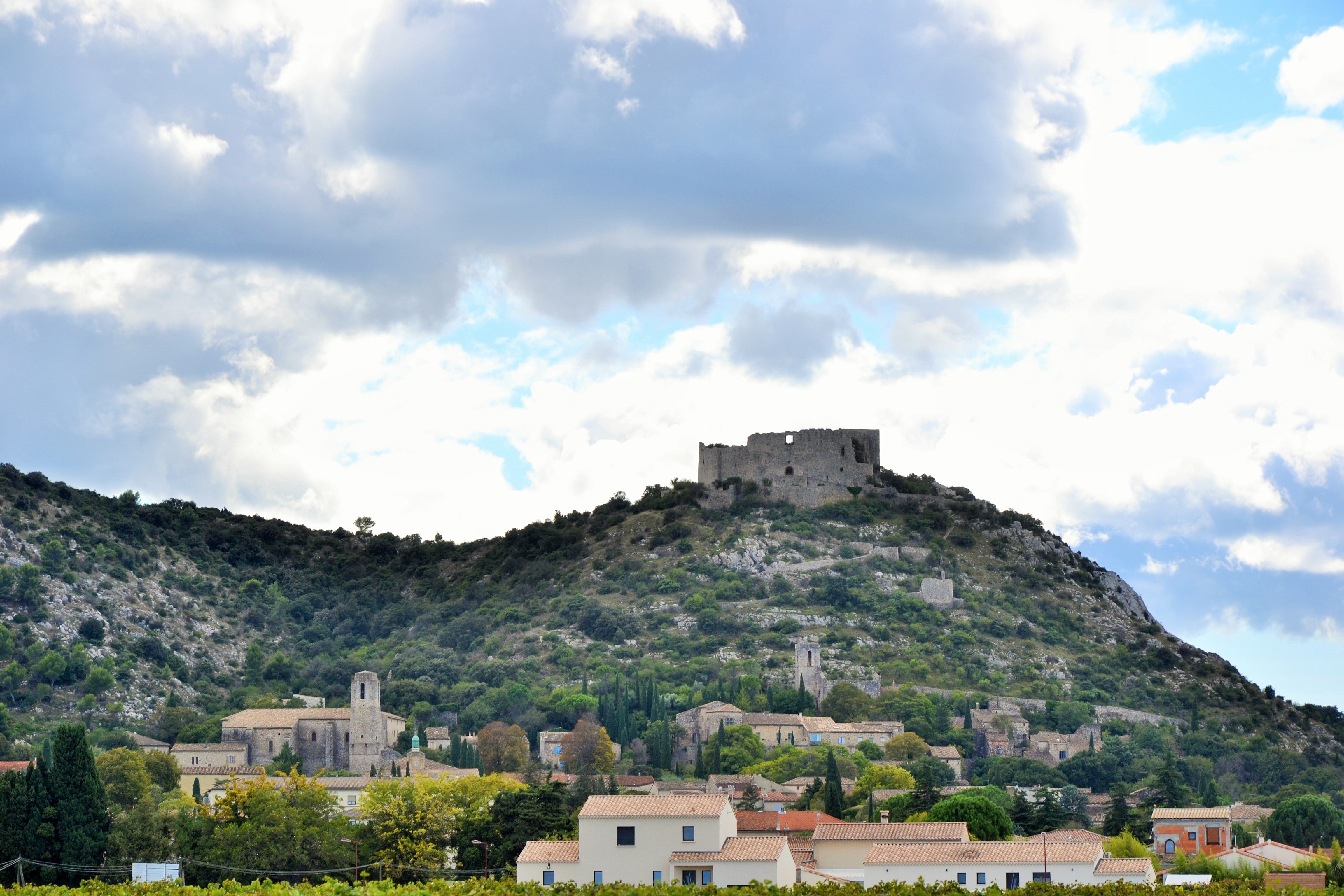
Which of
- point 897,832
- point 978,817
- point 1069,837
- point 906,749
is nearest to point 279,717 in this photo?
point 906,749

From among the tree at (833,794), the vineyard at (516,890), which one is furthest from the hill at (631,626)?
the vineyard at (516,890)

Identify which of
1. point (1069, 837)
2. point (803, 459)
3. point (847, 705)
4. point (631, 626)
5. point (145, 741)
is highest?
point (803, 459)

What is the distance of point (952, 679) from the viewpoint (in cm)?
10875

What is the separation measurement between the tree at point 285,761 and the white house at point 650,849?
37.4 m

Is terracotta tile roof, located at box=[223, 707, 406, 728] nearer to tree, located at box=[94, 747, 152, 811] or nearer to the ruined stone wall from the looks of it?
tree, located at box=[94, 747, 152, 811]

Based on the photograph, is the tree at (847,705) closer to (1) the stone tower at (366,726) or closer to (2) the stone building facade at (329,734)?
(2) the stone building facade at (329,734)

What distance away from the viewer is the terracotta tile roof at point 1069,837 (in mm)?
50719

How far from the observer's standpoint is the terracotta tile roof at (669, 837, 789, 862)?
1780 inches

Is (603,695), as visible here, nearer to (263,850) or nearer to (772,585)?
(772,585)

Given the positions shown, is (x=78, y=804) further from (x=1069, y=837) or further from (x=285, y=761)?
(x=285, y=761)

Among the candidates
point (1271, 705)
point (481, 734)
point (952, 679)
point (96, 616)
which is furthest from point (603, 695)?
point (1271, 705)

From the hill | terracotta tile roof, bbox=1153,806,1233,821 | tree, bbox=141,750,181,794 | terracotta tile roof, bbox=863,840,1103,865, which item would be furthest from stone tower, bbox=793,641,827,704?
terracotta tile roof, bbox=863,840,1103,865

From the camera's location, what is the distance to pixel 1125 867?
47.4 metres

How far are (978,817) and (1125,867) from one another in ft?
57.5
